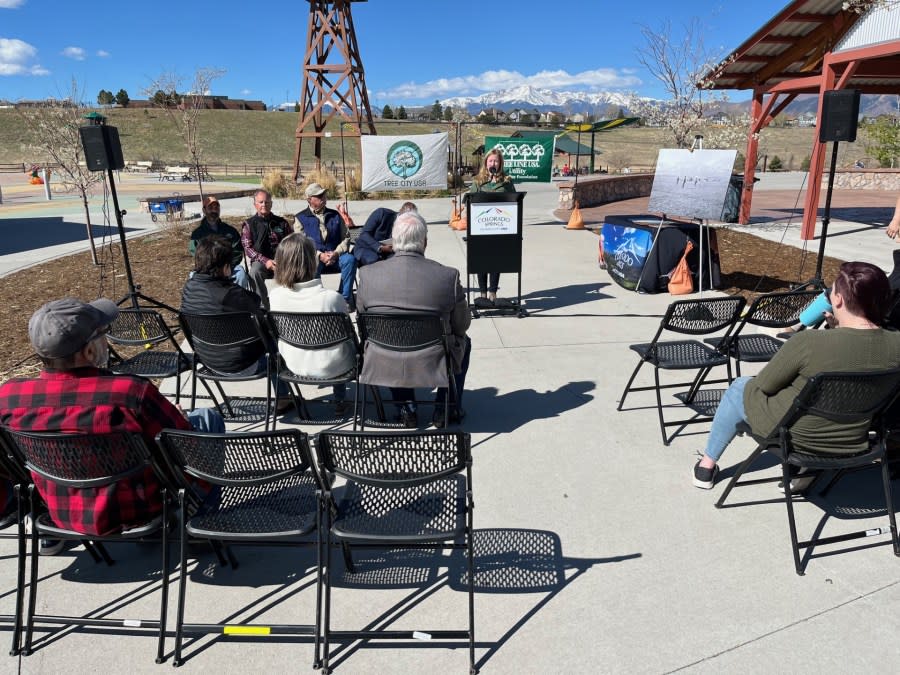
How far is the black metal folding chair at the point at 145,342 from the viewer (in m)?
4.61

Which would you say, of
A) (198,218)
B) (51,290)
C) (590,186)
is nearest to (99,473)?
(51,290)

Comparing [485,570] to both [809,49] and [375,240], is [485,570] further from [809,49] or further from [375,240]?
[809,49]

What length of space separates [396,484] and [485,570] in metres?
0.77

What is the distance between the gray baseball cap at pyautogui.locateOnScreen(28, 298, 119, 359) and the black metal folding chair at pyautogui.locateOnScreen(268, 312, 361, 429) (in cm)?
153

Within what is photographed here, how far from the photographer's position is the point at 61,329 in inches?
96.7

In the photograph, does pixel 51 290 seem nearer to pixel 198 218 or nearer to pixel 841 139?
pixel 198 218

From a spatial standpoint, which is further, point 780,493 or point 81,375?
point 780,493

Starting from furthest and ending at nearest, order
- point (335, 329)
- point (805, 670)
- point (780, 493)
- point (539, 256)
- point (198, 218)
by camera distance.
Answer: point (198, 218), point (539, 256), point (335, 329), point (780, 493), point (805, 670)

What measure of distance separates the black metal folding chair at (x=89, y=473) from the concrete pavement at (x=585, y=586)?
0.10 metres

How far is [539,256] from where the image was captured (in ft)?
36.2

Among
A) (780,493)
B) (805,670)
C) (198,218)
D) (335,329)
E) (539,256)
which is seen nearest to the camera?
(805,670)

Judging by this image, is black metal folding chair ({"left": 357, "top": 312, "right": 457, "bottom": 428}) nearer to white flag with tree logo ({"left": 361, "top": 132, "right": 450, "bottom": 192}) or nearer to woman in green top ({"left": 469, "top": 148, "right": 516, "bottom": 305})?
woman in green top ({"left": 469, "top": 148, "right": 516, "bottom": 305})

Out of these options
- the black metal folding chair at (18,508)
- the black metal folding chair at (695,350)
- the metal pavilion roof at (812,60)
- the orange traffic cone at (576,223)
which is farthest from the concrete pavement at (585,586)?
the orange traffic cone at (576,223)

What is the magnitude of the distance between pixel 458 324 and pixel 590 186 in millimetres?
16874
